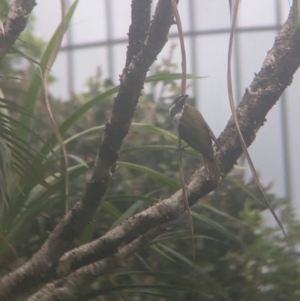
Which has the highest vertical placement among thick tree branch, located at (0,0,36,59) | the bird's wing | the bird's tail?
thick tree branch, located at (0,0,36,59)

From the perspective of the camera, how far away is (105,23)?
1852 millimetres

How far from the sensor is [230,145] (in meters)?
0.61

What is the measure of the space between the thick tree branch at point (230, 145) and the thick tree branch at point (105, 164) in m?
0.03

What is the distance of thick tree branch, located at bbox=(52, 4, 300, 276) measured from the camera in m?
0.61

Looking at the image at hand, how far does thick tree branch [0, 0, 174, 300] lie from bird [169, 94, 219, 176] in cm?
6

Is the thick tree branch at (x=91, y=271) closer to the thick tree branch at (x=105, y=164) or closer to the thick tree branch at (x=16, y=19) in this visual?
the thick tree branch at (x=105, y=164)

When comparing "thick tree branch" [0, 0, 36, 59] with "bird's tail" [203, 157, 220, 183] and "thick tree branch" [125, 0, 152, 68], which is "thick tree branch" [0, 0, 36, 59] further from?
"bird's tail" [203, 157, 220, 183]

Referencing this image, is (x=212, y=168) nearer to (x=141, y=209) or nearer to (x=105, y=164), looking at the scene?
(x=105, y=164)

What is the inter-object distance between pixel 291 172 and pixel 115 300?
1.08 metres

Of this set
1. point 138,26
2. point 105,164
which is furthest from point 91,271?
point 138,26

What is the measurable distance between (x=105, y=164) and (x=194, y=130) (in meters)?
0.11

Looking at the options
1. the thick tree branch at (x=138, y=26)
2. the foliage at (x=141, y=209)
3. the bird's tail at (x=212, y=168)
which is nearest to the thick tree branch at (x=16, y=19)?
the foliage at (x=141, y=209)

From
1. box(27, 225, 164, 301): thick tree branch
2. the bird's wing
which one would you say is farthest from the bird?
box(27, 225, 164, 301): thick tree branch

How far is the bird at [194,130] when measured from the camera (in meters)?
0.55
